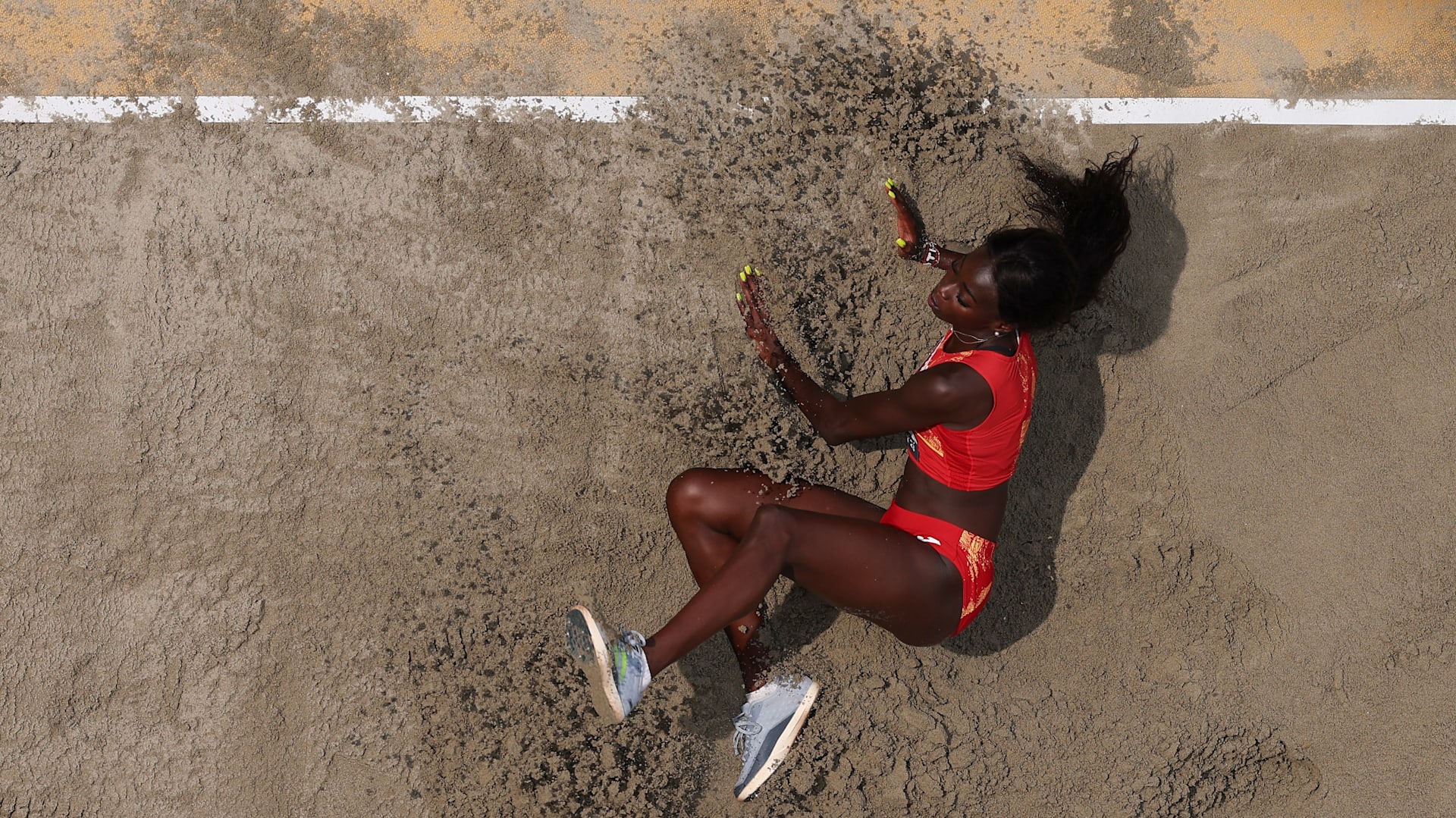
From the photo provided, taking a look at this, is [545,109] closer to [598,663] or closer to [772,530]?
[772,530]

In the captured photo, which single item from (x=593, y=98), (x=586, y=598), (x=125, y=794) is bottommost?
(x=125, y=794)

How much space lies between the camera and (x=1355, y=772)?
3.88m

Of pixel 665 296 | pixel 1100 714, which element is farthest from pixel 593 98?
pixel 1100 714

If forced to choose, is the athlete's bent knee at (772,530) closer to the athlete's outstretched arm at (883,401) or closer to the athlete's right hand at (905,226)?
the athlete's outstretched arm at (883,401)

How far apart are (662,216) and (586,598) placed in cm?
152

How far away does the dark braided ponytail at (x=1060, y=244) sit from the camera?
3.03 meters

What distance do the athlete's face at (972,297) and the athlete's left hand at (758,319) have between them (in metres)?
0.66

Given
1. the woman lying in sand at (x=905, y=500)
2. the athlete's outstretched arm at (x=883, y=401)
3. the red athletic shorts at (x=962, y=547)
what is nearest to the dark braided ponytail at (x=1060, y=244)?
the woman lying in sand at (x=905, y=500)

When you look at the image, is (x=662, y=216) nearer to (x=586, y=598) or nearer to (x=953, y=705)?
(x=586, y=598)

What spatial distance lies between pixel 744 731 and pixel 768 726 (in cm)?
10

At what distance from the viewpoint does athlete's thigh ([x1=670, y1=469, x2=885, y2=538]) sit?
357 cm

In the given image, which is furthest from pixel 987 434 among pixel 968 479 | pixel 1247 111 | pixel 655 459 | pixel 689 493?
pixel 1247 111

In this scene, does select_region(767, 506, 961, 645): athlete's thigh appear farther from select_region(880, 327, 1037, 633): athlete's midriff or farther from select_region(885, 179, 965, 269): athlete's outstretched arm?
select_region(885, 179, 965, 269): athlete's outstretched arm

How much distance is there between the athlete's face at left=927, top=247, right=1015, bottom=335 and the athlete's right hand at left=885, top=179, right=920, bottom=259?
24.4 inches
